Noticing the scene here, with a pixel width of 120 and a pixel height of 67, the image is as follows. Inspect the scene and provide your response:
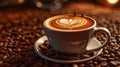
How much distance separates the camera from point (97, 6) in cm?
117

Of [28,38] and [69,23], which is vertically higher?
[69,23]

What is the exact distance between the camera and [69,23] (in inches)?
23.8

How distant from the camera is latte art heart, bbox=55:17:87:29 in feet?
1.94

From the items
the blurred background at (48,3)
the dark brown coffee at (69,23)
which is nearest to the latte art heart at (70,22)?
the dark brown coffee at (69,23)

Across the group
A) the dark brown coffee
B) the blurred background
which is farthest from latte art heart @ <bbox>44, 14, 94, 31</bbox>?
the blurred background

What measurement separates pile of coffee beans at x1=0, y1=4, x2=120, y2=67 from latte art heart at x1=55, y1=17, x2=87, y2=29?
0.09 metres

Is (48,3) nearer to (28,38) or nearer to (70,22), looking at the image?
(28,38)

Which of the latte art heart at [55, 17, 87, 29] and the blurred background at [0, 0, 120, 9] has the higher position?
the latte art heart at [55, 17, 87, 29]

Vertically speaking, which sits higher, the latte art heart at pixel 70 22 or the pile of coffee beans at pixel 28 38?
the latte art heart at pixel 70 22

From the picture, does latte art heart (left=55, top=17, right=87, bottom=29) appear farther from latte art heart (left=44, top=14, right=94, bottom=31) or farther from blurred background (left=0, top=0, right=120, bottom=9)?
blurred background (left=0, top=0, right=120, bottom=9)

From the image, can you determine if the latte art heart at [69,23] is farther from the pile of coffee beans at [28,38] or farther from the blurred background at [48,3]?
the blurred background at [48,3]

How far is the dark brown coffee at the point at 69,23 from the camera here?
0.58m

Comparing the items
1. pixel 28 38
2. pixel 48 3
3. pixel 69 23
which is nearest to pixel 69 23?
pixel 69 23

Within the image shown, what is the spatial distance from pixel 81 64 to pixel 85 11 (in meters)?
0.54
